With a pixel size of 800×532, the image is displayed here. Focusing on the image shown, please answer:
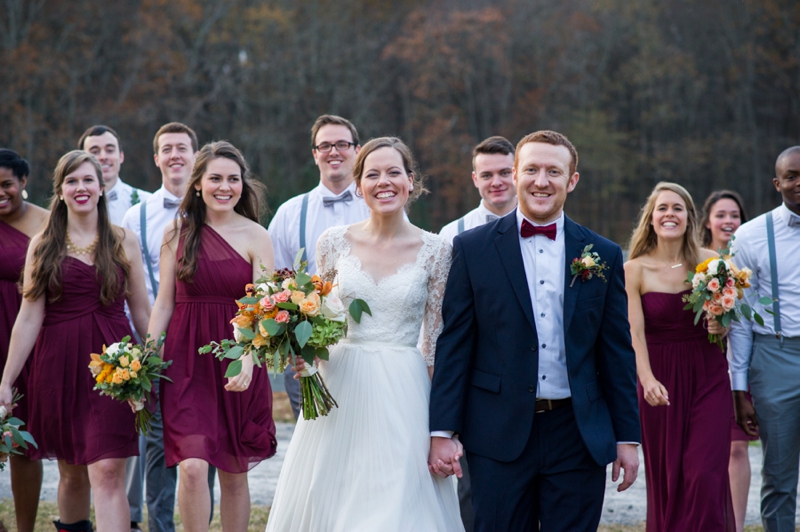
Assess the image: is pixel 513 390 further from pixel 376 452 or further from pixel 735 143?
pixel 735 143

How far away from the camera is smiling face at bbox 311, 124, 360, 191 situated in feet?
22.7

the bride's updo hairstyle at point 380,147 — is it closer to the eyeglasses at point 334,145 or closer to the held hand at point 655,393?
the eyeglasses at point 334,145

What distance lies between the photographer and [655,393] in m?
5.73

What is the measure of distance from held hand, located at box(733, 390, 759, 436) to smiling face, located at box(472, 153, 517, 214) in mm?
2130

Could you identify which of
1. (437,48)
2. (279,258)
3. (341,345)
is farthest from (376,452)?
(437,48)

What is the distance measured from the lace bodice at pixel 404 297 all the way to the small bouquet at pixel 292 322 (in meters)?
0.21

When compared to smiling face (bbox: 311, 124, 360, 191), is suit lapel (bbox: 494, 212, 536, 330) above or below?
below

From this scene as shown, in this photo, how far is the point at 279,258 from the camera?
699cm

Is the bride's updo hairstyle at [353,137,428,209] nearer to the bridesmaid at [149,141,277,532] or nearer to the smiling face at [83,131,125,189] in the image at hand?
the bridesmaid at [149,141,277,532]

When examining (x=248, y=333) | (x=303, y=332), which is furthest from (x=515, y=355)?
(x=248, y=333)

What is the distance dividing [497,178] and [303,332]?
9.16 feet

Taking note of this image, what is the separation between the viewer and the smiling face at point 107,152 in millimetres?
7660

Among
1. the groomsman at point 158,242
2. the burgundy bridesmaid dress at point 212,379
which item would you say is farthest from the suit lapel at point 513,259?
the groomsman at point 158,242

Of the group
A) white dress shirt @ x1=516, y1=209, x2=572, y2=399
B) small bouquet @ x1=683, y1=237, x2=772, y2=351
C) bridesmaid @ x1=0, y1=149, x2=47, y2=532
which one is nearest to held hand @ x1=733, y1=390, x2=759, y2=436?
small bouquet @ x1=683, y1=237, x2=772, y2=351
